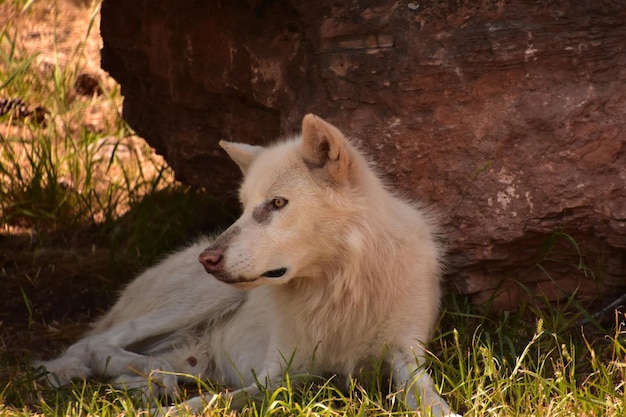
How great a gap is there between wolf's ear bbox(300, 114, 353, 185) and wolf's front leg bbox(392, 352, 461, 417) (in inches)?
35.6

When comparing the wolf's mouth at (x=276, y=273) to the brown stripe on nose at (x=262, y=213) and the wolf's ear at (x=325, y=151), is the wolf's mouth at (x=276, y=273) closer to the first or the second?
the brown stripe on nose at (x=262, y=213)

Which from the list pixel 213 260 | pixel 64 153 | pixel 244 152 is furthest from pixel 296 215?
pixel 64 153

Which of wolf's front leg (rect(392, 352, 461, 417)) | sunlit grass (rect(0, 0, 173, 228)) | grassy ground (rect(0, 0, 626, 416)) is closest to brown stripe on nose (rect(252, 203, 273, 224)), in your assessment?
grassy ground (rect(0, 0, 626, 416))

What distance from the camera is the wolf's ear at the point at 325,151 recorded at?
3824 mm

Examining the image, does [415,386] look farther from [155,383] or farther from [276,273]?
[155,383]

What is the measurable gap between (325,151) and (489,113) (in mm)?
1099

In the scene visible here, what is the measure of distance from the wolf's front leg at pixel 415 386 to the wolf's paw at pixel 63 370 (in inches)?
65.6

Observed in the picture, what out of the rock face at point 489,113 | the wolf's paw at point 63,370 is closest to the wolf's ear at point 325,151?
the rock face at point 489,113

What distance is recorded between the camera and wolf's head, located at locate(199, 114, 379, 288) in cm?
380

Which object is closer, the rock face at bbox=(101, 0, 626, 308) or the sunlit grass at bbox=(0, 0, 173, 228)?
the rock face at bbox=(101, 0, 626, 308)

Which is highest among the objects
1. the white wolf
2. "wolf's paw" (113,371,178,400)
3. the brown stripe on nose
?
the brown stripe on nose

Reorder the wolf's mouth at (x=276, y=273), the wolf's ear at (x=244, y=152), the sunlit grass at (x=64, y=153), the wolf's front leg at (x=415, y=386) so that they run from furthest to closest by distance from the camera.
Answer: the sunlit grass at (x=64, y=153), the wolf's ear at (x=244, y=152), the wolf's mouth at (x=276, y=273), the wolf's front leg at (x=415, y=386)

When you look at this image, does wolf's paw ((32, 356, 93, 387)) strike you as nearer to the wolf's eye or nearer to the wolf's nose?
the wolf's nose

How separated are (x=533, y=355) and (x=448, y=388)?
22.0 inches
